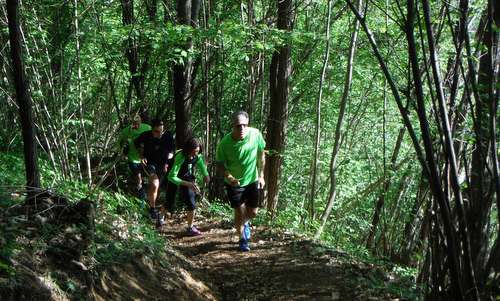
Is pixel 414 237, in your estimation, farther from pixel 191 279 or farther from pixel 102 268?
pixel 102 268

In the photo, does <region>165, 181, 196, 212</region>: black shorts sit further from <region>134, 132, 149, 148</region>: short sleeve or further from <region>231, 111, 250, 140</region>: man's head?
<region>231, 111, 250, 140</region>: man's head

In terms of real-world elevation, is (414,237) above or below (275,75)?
below

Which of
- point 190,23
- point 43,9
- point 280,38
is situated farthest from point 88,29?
point 280,38

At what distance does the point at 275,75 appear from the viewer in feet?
36.0

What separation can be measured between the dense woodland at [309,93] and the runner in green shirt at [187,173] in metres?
1.24

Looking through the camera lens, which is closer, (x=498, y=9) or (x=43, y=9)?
(x=498, y=9)

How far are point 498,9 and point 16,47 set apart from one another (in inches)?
158

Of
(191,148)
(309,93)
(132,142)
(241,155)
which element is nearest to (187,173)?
(191,148)

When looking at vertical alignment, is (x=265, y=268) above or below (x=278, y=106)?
below

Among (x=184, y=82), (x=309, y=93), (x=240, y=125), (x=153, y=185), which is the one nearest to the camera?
(x=240, y=125)

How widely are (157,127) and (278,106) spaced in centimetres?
257

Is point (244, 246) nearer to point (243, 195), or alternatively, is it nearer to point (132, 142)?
point (243, 195)

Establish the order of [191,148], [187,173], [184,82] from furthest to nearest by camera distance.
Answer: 1. [184,82]
2. [187,173]
3. [191,148]

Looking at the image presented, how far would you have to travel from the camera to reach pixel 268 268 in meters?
7.38
